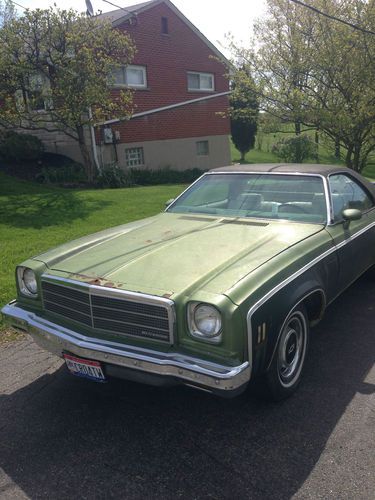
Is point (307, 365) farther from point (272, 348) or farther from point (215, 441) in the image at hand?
point (215, 441)

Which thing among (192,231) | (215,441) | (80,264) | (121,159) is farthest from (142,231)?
(121,159)

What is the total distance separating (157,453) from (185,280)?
102 cm

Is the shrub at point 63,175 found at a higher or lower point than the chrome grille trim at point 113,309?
lower

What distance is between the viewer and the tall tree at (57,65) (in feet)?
35.4

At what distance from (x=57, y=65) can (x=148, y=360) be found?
412 inches

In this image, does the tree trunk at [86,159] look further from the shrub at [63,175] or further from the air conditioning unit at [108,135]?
the air conditioning unit at [108,135]

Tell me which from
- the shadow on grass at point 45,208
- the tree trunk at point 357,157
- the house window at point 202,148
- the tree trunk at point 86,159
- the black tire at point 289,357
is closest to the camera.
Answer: the black tire at point 289,357

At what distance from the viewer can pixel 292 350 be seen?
3252 mm

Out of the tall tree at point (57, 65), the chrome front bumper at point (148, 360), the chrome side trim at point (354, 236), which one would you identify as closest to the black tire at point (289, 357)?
the chrome front bumper at point (148, 360)

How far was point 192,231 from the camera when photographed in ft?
12.4

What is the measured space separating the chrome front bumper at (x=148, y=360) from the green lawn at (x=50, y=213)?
2.14 metres

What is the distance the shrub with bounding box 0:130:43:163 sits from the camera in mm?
13883

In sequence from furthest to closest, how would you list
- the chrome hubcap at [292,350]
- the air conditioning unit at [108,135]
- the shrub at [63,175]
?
1. the air conditioning unit at [108,135]
2. the shrub at [63,175]
3. the chrome hubcap at [292,350]

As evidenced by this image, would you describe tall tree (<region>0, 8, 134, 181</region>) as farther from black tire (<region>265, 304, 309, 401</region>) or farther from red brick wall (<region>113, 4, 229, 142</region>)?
black tire (<region>265, 304, 309, 401</region>)
